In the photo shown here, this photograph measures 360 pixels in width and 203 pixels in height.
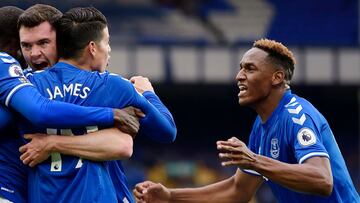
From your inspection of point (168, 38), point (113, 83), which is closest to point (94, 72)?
point (113, 83)

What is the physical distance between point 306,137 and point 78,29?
60.4 inches

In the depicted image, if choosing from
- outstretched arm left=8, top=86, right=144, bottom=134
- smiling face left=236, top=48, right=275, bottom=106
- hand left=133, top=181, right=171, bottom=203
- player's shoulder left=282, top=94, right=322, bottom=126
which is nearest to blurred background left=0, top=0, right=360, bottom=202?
hand left=133, top=181, right=171, bottom=203

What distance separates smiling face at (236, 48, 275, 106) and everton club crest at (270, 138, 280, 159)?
37cm

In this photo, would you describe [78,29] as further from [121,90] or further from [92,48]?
[121,90]

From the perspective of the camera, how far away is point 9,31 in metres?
5.59

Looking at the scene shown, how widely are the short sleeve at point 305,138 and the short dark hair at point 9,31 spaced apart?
172 cm

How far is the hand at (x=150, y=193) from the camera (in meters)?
6.25

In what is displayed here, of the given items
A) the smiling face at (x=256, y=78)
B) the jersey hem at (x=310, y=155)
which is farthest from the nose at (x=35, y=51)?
the jersey hem at (x=310, y=155)

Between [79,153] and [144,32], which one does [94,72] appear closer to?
[79,153]

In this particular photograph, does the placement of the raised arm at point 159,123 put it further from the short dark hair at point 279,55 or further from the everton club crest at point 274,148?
the short dark hair at point 279,55

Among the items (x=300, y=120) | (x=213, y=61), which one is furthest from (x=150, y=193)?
(x=213, y=61)

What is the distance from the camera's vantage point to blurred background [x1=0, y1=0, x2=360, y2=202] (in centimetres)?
2181

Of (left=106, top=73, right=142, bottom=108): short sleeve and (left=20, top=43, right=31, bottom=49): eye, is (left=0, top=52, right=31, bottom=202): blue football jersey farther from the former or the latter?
(left=106, top=73, right=142, bottom=108): short sleeve

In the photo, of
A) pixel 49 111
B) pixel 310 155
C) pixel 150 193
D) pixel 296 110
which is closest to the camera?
pixel 49 111
